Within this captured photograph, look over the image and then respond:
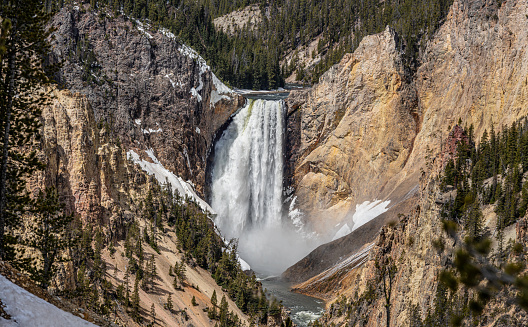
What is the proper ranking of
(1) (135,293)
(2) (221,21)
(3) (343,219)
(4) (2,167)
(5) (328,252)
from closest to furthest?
(4) (2,167) < (1) (135,293) < (5) (328,252) < (3) (343,219) < (2) (221,21)

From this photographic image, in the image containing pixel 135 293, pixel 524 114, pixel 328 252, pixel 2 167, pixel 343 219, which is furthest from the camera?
pixel 343 219

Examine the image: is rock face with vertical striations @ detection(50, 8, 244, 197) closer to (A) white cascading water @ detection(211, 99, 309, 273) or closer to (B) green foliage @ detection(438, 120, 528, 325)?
A: (A) white cascading water @ detection(211, 99, 309, 273)

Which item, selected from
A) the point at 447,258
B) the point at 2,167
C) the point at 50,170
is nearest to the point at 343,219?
the point at 447,258

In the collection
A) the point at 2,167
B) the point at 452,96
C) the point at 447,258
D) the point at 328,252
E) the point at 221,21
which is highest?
the point at 221,21

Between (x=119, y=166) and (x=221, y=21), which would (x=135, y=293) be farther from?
(x=221, y=21)

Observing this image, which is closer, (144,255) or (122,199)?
(144,255)

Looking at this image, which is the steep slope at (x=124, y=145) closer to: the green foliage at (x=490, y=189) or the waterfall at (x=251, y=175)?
the waterfall at (x=251, y=175)

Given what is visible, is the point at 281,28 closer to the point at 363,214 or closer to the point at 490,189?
the point at 363,214

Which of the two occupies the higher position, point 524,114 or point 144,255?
point 524,114
